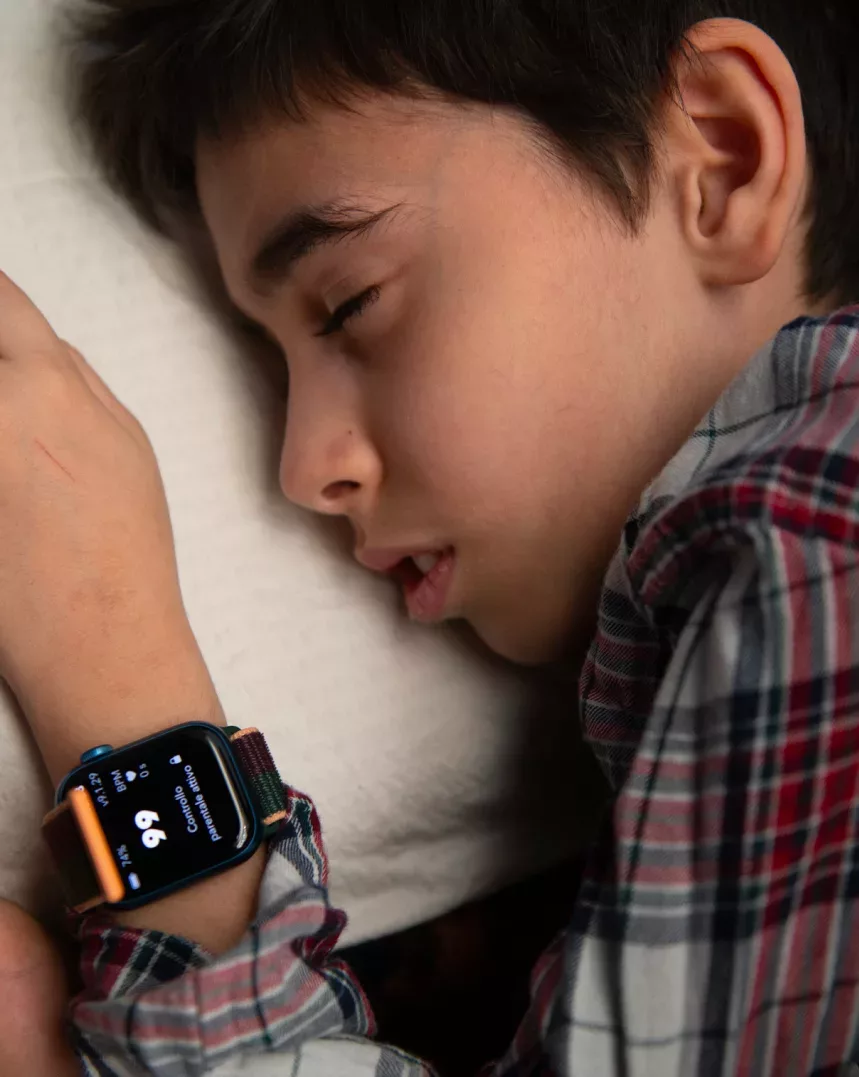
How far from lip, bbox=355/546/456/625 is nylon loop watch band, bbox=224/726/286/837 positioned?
0.19 metres

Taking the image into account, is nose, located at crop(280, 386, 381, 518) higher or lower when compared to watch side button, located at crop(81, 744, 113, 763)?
higher

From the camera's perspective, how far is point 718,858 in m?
0.55

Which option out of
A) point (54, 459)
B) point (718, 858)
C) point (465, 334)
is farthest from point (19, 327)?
point (718, 858)

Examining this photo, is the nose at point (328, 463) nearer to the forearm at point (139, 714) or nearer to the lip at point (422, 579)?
the lip at point (422, 579)

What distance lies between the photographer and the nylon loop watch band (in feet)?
2.16

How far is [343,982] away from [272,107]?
64 centimetres

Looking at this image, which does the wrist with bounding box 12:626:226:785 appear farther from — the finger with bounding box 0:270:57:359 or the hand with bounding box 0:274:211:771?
the finger with bounding box 0:270:57:359

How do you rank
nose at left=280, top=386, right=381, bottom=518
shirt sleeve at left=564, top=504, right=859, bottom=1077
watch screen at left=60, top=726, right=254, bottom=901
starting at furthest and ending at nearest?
nose at left=280, top=386, right=381, bottom=518, watch screen at left=60, top=726, right=254, bottom=901, shirt sleeve at left=564, top=504, right=859, bottom=1077

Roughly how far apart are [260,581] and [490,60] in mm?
439

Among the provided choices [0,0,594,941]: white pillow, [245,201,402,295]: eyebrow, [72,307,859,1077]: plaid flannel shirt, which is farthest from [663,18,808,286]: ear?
[0,0,594,941]: white pillow

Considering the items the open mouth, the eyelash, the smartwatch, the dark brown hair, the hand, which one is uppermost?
the dark brown hair

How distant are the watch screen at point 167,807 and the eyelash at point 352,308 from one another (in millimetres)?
328

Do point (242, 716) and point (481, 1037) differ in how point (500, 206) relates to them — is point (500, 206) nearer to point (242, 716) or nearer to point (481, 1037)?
point (242, 716)

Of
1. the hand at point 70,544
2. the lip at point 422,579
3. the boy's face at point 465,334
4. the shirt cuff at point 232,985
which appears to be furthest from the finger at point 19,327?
the shirt cuff at point 232,985
